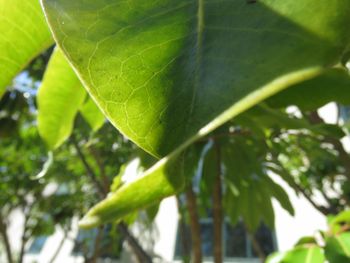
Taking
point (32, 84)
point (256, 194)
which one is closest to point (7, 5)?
point (256, 194)

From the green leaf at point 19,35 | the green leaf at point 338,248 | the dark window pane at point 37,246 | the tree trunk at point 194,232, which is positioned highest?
the dark window pane at point 37,246

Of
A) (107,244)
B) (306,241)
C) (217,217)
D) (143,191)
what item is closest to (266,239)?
(107,244)

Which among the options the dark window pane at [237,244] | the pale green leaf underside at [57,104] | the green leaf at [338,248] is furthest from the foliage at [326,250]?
the dark window pane at [237,244]

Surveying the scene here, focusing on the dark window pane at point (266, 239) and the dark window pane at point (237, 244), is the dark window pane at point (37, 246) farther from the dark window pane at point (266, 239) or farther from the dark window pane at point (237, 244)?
the dark window pane at point (266, 239)

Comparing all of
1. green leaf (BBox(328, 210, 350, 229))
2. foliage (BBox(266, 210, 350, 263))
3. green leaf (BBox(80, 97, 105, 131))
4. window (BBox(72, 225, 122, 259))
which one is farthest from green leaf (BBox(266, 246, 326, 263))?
window (BBox(72, 225, 122, 259))

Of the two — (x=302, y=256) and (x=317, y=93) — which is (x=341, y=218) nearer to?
(x=302, y=256)

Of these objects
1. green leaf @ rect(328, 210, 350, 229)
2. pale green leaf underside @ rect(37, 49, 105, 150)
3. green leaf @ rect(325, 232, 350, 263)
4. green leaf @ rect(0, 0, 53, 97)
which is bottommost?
green leaf @ rect(325, 232, 350, 263)

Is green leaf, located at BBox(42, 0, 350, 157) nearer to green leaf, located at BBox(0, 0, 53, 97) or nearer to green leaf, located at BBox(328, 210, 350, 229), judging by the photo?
green leaf, located at BBox(0, 0, 53, 97)
